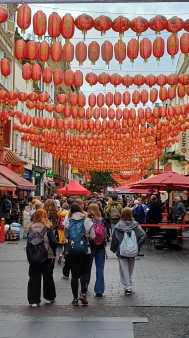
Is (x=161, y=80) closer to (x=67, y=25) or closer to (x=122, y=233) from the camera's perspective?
(x=67, y=25)

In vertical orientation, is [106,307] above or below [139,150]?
below

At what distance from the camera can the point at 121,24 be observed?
10656 mm

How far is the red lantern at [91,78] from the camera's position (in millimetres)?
15133

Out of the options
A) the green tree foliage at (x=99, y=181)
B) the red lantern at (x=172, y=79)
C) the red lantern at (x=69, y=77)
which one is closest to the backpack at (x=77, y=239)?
the red lantern at (x=69, y=77)

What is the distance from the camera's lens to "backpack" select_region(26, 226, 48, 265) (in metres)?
8.49

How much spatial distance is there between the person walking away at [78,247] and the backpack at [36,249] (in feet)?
1.51

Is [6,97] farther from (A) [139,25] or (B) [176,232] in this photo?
(A) [139,25]

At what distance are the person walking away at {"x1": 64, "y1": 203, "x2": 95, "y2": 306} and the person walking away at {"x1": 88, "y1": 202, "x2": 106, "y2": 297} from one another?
509 millimetres

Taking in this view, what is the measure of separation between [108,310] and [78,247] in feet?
3.93

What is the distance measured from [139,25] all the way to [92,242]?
4.93 m

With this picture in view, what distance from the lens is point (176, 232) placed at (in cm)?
1781

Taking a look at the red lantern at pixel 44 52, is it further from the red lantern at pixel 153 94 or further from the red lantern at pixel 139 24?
the red lantern at pixel 153 94

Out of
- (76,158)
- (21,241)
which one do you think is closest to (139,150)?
(76,158)

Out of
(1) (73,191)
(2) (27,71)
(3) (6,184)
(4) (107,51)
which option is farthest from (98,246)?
(1) (73,191)
